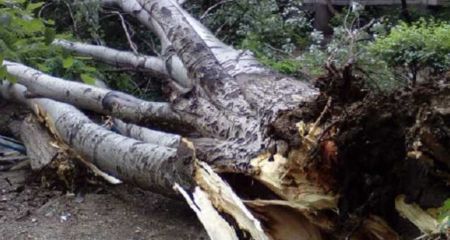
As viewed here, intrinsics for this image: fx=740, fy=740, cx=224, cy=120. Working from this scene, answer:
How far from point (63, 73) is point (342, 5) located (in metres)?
5.55

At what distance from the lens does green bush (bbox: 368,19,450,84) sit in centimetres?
663

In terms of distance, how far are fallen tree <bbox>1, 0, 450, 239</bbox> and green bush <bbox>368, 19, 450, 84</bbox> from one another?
2.83m

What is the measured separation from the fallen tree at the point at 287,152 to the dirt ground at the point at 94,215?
246 millimetres

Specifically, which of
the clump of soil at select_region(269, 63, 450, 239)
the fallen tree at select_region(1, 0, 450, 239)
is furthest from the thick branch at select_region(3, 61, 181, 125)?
the clump of soil at select_region(269, 63, 450, 239)

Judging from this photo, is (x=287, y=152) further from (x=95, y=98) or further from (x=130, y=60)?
(x=130, y=60)

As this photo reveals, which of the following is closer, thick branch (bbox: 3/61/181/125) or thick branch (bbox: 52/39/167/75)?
thick branch (bbox: 3/61/181/125)

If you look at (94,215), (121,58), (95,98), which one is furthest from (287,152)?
(121,58)

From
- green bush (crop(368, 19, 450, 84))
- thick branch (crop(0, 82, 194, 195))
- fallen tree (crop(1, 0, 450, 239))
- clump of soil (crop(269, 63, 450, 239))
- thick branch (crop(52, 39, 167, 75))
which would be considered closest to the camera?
clump of soil (crop(269, 63, 450, 239))

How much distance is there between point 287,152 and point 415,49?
4.43m

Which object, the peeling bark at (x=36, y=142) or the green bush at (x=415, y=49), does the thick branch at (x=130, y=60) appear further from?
the green bush at (x=415, y=49)

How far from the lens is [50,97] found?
5074 mm

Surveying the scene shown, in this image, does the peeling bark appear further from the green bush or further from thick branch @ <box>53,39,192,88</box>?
the green bush

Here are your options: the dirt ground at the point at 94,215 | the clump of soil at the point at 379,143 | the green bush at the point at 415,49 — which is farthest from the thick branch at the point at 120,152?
the green bush at the point at 415,49

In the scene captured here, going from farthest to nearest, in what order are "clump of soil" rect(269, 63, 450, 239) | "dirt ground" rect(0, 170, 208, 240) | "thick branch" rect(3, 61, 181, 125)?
1. "thick branch" rect(3, 61, 181, 125)
2. "dirt ground" rect(0, 170, 208, 240)
3. "clump of soil" rect(269, 63, 450, 239)
